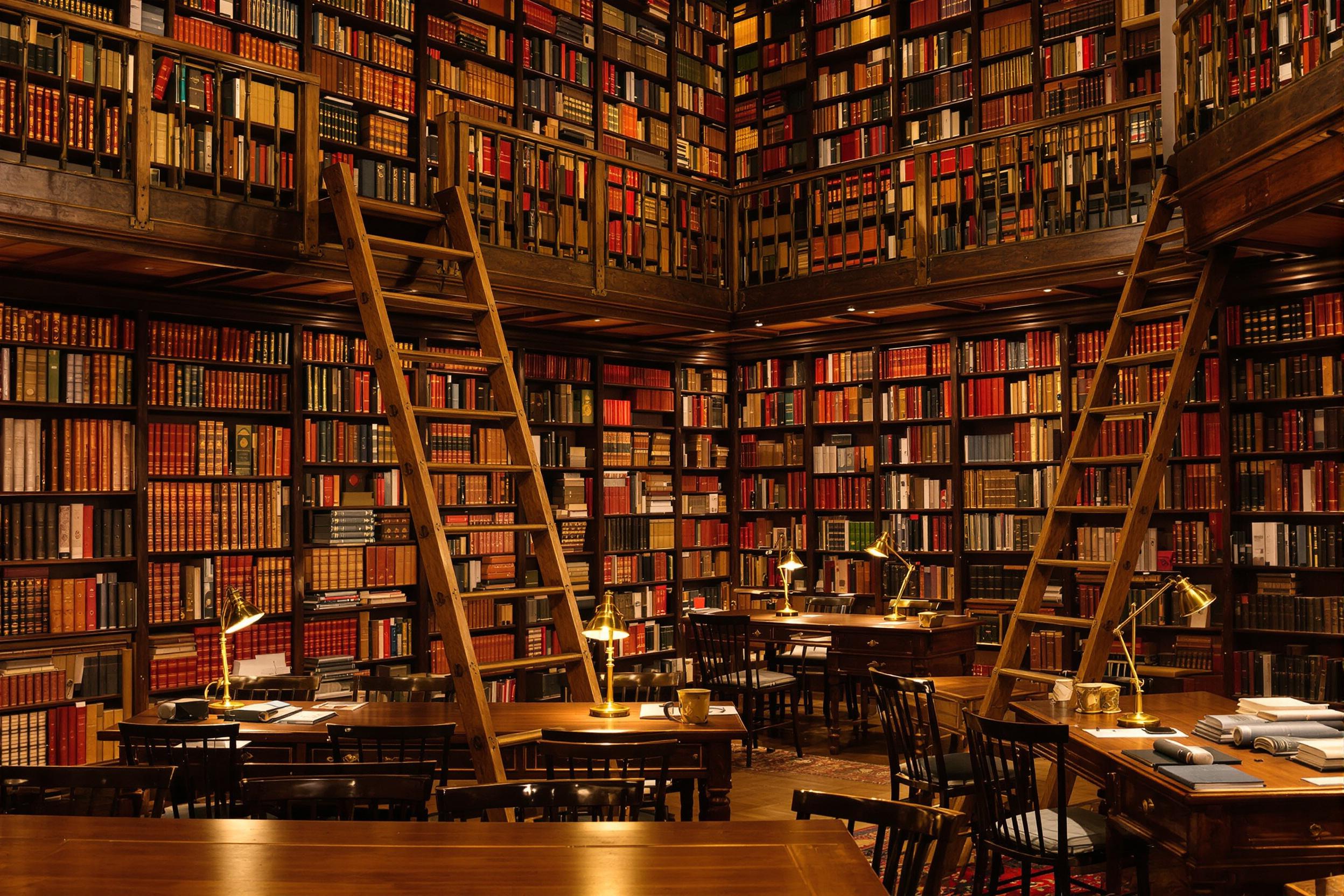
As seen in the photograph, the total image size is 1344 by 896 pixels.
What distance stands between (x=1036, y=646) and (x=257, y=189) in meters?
5.67

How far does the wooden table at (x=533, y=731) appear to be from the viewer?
13.1 feet

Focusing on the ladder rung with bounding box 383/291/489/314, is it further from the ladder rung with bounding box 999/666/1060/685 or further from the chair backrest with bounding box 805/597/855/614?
the chair backrest with bounding box 805/597/855/614

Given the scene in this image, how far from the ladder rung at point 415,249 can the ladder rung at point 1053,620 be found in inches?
116

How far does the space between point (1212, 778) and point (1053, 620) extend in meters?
1.77

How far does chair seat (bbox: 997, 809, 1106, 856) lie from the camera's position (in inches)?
139

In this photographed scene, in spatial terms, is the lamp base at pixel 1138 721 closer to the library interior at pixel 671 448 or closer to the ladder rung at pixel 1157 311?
the library interior at pixel 671 448

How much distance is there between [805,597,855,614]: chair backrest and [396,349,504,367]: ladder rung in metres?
3.68

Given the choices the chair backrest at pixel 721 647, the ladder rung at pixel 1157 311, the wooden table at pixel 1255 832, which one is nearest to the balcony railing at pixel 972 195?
the ladder rung at pixel 1157 311

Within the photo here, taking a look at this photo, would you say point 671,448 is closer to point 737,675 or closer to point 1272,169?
point 737,675

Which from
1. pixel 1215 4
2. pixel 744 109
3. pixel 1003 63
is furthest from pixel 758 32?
pixel 1215 4

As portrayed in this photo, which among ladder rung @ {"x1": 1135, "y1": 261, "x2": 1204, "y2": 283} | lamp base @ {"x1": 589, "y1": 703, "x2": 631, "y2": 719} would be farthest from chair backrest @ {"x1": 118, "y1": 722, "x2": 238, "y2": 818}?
ladder rung @ {"x1": 1135, "y1": 261, "x2": 1204, "y2": 283}

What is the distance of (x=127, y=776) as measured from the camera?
308 centimetres

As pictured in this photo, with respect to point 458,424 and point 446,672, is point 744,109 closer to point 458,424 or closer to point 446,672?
point 458,424

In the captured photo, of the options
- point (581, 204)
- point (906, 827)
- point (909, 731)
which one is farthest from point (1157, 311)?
point (581, 204)
